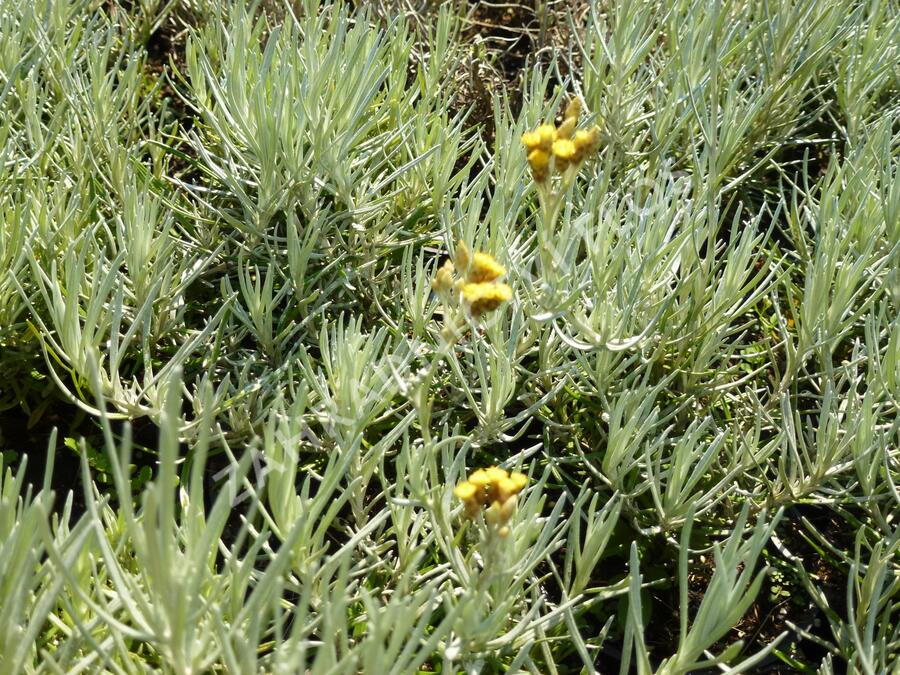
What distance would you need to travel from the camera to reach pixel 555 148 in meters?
1.29

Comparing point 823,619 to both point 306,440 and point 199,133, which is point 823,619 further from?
point 199,133

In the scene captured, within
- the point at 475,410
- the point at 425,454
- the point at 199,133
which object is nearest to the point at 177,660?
the point at 425,454

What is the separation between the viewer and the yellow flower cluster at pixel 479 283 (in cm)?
116

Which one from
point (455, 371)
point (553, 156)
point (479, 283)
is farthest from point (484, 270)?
point (455, 371)

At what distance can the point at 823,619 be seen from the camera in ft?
5.43

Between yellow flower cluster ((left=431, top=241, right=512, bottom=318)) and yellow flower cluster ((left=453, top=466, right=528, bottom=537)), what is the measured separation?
0.71 feet

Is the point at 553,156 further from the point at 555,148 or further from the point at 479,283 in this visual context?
the point at 479,283

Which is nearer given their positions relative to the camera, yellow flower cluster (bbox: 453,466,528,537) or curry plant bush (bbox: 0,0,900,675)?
yellow flower cluster (bbox: 453,466,528,537)

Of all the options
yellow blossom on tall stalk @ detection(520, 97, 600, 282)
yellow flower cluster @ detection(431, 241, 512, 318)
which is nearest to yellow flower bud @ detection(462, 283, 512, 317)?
yellow flower cluster @ detection(431, 241, 512, 318)

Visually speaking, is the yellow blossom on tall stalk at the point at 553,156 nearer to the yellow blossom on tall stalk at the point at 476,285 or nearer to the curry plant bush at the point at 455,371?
the curry plant bush at the point at 455,371

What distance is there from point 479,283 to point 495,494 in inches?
11.0

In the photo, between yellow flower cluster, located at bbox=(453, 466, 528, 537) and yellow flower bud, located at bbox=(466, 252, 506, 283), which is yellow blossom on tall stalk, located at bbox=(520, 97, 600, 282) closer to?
yellow flower bud, located at bbox=(466, 252, 506, 283)

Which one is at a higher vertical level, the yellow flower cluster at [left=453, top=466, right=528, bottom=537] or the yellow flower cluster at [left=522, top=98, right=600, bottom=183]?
the yellow flower cluster at [left=522, top=98, right=600, bottom=183]

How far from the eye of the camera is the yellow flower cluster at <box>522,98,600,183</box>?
1293 millimetres
